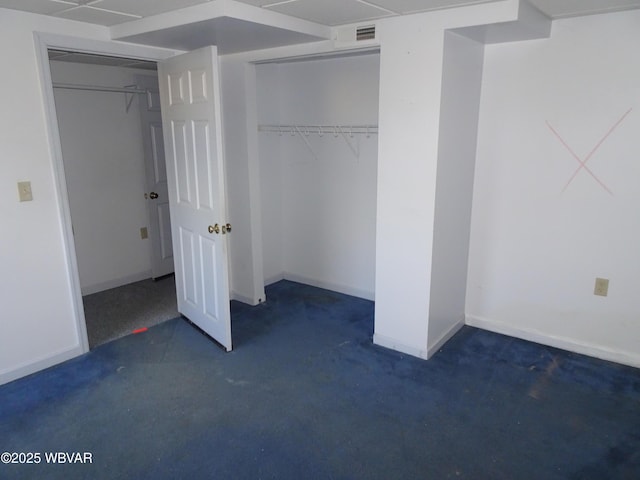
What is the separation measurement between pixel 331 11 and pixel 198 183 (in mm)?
1403

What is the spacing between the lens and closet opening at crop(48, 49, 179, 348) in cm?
404

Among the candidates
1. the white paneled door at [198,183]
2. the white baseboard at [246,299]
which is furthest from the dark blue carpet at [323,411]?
the white baseboard at [246,299]

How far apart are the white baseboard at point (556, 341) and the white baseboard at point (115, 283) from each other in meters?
3.20

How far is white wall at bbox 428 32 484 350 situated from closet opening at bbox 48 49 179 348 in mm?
2165

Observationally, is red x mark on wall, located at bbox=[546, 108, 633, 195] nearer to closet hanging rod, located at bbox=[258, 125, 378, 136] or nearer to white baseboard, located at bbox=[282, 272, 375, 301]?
closet hanging rod, located at bbox=[258, 125, 378, 136]

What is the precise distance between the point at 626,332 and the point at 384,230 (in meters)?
1.68

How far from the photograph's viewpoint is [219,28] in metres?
2.71

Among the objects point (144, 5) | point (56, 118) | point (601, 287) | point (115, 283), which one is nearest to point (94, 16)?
point (144, 5)

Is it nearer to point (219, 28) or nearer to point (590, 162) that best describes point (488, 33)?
point (590, 162)

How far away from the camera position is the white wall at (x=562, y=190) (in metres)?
2.81

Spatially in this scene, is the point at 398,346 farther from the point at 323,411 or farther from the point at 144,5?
the point at 144,5

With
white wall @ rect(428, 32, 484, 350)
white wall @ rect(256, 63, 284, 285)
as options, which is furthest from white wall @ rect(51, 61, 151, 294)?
white wall @ rect(428, 32, 484, 350)

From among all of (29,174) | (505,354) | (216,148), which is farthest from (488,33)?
(29,174)

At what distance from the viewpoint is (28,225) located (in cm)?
285
